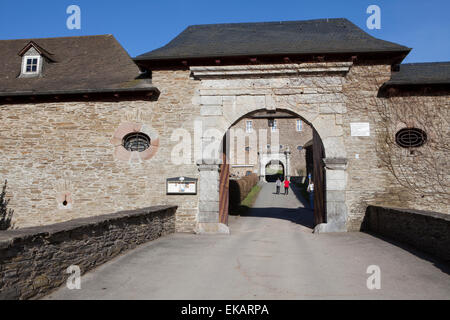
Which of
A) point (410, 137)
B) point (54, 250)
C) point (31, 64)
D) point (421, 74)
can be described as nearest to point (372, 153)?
point (410, 137)

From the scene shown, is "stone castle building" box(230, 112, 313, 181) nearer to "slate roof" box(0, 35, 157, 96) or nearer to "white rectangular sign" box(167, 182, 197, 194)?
"slate roof" box(0, 35, 157, 96)

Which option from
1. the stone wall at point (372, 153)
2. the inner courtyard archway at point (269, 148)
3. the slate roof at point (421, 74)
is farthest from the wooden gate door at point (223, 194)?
the inner courtyard archway at point (269, 148)

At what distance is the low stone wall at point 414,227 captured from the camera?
4.90 m

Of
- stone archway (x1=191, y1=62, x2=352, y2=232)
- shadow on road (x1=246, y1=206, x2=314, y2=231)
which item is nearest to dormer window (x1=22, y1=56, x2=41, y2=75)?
stone archway (x1=191, y1=62, x2=352, y2=232)

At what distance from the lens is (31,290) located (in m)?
3.37

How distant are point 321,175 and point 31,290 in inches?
286

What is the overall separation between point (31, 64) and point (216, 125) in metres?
7.78

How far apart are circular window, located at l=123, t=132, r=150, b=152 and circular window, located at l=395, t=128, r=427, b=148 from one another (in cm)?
690

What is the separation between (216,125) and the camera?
8406 millimetres

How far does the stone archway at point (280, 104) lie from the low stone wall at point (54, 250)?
272 centimetres

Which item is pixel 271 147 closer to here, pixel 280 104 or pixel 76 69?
pixel 76 69
